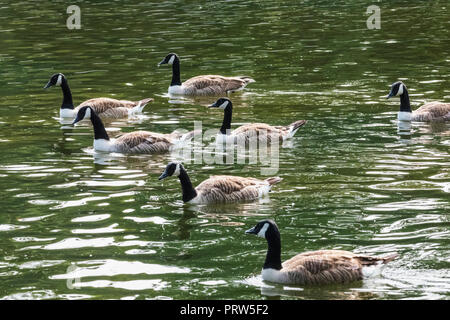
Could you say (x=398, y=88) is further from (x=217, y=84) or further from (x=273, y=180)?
(x=273, y=180)

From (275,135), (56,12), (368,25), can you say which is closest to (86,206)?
(275,135)

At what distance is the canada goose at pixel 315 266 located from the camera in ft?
45.4

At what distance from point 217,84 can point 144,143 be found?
703cm

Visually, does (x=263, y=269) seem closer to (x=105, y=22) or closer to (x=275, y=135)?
(x=275, y=135)

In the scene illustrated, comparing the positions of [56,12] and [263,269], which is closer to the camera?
[263,269]

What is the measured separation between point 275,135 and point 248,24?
63.6 feet

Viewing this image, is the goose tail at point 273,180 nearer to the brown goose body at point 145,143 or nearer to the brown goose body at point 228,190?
the brown goose body at point 228,190

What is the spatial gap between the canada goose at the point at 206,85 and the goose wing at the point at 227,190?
10765 millimetres

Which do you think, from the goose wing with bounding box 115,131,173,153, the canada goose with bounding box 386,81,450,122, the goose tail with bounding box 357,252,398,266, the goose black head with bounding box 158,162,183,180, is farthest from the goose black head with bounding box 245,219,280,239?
the canada goose with bounding box 386,81,450,122

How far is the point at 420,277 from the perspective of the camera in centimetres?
1394

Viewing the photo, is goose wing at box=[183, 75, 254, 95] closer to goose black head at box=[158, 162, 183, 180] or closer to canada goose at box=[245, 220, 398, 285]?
goose black head at box=[158, 162, 183, 180]

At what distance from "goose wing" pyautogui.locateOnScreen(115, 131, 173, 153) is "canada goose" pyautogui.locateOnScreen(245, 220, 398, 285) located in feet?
26.9

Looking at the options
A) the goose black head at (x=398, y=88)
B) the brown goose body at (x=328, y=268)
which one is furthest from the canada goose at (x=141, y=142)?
the brown goose body at (x=328, y=268)

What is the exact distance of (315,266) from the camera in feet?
45.6
